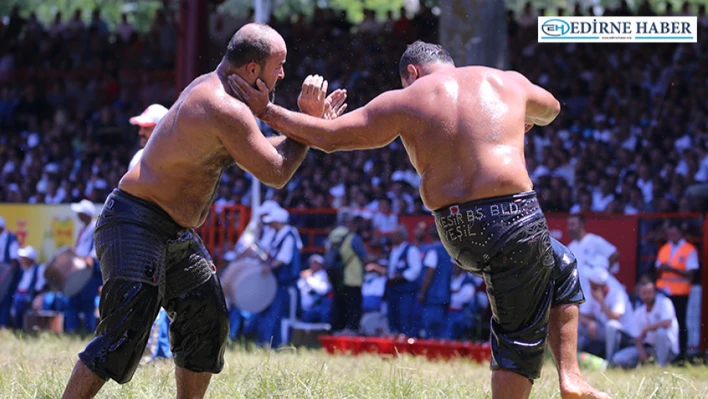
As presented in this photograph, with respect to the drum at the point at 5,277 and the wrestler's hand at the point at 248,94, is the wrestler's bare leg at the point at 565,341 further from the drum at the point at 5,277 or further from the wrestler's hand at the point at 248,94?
the drum at the point at 5,277

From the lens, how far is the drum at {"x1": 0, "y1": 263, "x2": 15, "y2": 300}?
12992 millimetres

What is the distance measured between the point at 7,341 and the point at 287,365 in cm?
500

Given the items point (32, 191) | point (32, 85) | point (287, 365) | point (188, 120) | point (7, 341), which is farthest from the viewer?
point (32, 85)

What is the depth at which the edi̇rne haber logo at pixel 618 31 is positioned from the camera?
7.61 meters


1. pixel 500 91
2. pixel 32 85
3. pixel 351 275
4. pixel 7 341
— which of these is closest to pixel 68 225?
pixel 7 341

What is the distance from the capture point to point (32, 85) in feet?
60.9

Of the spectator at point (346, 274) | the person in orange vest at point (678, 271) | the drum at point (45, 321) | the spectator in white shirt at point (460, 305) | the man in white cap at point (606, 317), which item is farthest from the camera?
the drum at point (45, 321)

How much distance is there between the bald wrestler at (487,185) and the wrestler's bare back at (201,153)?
0.69 feet

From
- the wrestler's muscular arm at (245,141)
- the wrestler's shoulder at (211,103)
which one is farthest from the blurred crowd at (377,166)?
the wrestler's muscular arm at (245,141)

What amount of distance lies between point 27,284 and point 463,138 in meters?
10.2

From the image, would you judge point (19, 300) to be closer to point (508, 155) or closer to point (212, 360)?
point (212, 360)

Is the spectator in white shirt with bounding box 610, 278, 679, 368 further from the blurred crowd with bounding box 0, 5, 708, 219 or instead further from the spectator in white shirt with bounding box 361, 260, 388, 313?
the spectator in white shirt with bounding box 361, 260, 388, 313

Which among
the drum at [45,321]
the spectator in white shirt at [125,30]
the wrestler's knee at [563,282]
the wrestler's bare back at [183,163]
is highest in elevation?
the spectator in white shirt at [125,30]

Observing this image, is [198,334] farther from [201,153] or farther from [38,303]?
[38,303]
